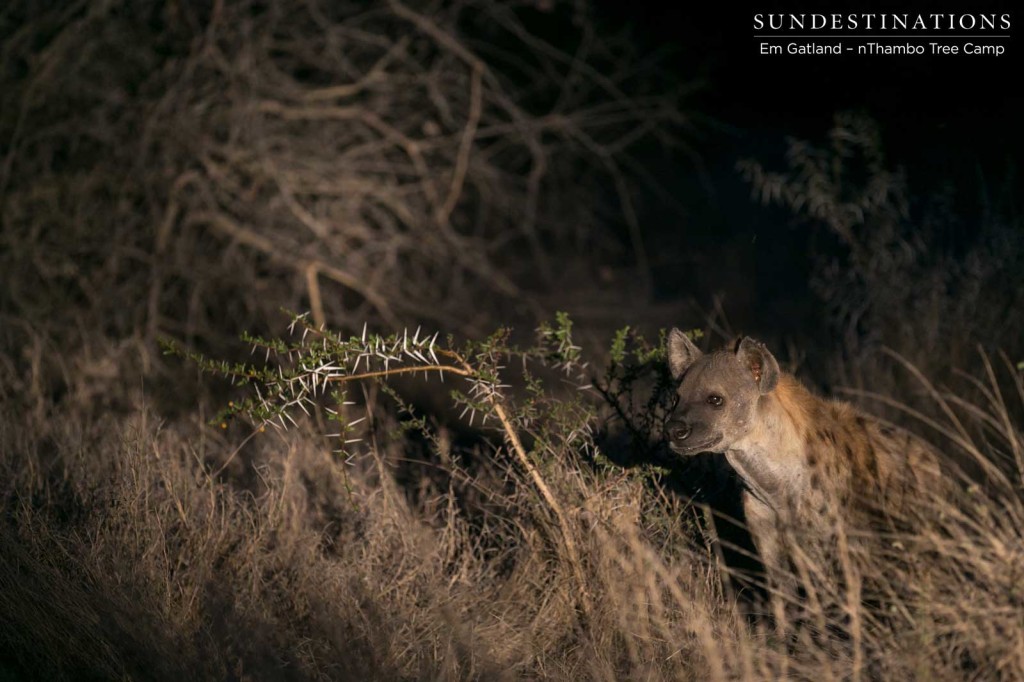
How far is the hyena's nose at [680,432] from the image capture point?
4820mm

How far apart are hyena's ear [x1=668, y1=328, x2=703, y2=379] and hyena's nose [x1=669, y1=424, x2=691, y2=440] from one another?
390 mm

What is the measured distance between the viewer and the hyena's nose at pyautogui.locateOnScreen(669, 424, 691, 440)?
4.82 meters

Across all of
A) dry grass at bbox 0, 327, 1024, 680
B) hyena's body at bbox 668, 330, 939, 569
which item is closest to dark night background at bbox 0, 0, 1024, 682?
dry grass at bbox 0, 327, 1024, 680

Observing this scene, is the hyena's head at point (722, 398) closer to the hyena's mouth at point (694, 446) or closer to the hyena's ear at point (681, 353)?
the hyena's mouth at point (694, 446)

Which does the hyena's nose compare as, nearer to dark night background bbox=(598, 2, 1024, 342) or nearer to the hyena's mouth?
the hyena's mouth

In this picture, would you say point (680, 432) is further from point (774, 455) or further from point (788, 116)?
point (788, 116)

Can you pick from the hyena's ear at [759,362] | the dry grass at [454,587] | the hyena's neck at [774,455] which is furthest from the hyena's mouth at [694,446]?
the dry grass at [454,587]

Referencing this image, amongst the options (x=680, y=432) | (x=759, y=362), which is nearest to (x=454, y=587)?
(x=680, y=432)

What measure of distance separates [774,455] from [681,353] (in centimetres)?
57

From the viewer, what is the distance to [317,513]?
19.5 ft

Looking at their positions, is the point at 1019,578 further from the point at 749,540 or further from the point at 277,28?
the point at 277,28

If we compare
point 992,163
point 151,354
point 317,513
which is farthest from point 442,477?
point 992,163

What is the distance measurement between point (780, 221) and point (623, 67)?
5.37m

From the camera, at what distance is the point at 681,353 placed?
→ 5.20 m
